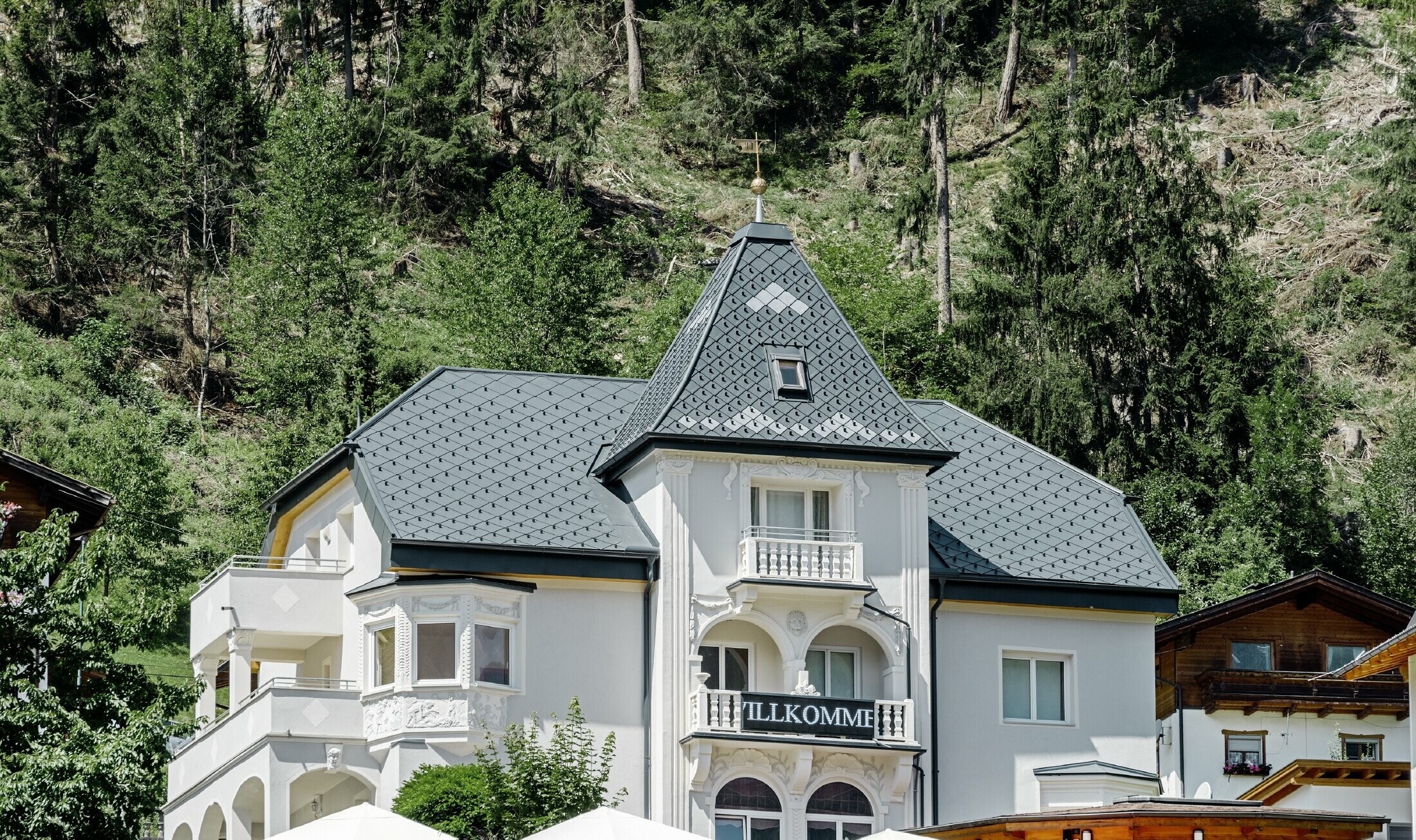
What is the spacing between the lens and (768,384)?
43625mm

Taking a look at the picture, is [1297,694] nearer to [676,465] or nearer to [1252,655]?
[1252,655]

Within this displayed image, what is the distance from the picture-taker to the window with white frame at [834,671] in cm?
4316

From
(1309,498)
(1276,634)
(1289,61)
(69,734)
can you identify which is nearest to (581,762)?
(69,734)

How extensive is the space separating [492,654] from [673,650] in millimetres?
3171

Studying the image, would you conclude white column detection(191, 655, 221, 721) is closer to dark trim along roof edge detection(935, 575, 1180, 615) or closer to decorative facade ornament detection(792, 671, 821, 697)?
decorative facade ornament detection(792, 671, 821, 697)

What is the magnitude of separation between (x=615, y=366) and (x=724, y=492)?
1071 inches

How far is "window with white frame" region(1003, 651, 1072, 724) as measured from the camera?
146ft

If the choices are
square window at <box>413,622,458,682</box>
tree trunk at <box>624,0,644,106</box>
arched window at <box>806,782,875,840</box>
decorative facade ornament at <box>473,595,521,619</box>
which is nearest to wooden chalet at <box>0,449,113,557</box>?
square window at <box>413,622,458,682</box>

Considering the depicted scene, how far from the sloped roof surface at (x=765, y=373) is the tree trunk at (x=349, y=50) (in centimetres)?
4456

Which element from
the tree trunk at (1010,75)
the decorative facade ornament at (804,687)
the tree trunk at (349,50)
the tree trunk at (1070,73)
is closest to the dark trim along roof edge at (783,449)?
the decorative facade ornament at (804,687)

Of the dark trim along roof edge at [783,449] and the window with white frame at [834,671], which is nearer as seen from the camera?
the dark trim along roof edge at [783,449]

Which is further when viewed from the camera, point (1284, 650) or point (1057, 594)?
point (1284, 650)

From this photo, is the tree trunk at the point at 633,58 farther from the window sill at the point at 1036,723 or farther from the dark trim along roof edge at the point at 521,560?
the dark trim along roof edge at the point at 521,560

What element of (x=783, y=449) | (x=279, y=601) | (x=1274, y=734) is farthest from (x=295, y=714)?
(x=1274, y=734)
